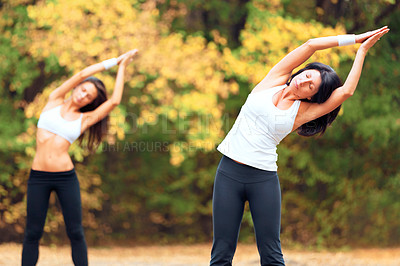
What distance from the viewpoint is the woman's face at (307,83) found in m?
2.80

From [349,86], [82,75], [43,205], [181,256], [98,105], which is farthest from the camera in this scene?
[181,256]

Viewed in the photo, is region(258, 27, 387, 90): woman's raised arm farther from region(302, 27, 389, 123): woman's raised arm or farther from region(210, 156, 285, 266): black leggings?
region(210, 156, 285, 266): black leggings

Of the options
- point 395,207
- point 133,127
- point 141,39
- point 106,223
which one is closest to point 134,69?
point 141,39

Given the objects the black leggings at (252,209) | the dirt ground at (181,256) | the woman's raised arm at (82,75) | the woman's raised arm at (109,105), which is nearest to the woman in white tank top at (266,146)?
the black leggings at (252,209)

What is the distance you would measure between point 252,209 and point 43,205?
1.72 m

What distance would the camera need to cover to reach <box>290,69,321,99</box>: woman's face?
2.80 m

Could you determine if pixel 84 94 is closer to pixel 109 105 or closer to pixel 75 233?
pixel 109 105

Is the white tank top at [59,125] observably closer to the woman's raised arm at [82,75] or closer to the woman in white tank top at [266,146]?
the woman's raised arm at [82,75]

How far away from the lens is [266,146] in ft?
9.23

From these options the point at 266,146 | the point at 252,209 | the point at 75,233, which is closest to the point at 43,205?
the point at 75,233

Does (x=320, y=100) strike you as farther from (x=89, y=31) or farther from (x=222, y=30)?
(x=222, y=30)

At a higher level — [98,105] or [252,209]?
[98,105]

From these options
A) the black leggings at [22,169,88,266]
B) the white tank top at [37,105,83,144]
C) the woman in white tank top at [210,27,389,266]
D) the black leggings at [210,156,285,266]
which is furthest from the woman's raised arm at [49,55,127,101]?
the black leggings at [210,156,285,266]

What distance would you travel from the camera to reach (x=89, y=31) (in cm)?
589
